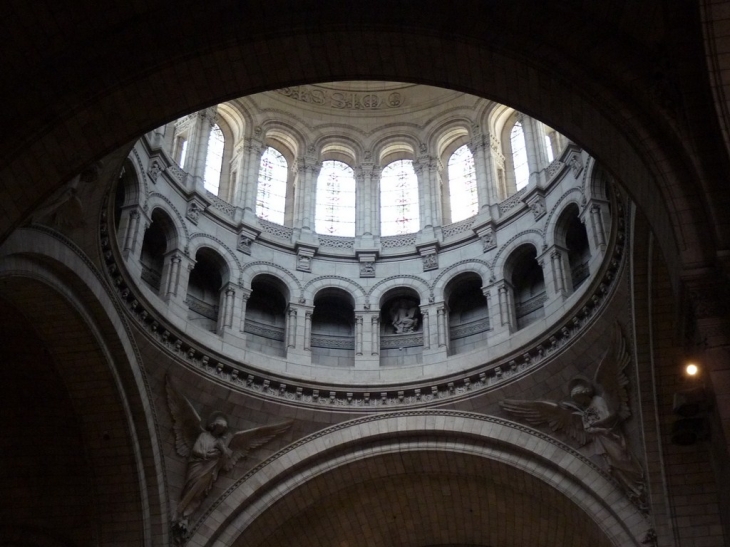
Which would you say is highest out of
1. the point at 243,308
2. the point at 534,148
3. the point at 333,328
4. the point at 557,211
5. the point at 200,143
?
the point at 200,143

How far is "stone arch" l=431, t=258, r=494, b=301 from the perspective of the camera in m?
22.1

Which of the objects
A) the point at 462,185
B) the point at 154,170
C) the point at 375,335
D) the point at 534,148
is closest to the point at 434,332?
the point at 375,335

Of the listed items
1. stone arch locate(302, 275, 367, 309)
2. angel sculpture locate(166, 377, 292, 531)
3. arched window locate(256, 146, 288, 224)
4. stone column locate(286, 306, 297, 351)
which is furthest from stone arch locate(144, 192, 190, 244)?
angel sculpture locate(166, 377, 292, 531)

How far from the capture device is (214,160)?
24.3 metres

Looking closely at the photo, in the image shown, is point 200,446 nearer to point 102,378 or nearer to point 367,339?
point 102,378

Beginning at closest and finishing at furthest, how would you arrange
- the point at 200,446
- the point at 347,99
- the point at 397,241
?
the point at 200,446
the point at 397,241
the point at 347,99

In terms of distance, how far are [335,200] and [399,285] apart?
11.4 feet

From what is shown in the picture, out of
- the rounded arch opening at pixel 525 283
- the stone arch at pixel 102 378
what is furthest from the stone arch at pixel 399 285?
the stone arch at pixel 102 378

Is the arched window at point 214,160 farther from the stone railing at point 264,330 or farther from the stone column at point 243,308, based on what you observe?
the stone railing at point 264,330

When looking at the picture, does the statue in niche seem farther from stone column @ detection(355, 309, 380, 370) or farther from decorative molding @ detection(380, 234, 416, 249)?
decorative molding @ detection(380, 234, 416, 249)

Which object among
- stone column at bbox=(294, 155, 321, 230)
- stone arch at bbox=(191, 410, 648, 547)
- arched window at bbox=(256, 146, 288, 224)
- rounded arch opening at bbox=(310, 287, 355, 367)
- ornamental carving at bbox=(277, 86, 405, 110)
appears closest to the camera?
stone arch at bbox=(191, 410, 648, 547)

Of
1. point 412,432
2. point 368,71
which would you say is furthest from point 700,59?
point 412,432

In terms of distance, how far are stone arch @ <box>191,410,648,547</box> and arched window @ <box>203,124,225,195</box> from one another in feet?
24.1

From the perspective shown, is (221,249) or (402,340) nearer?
(221,249)
